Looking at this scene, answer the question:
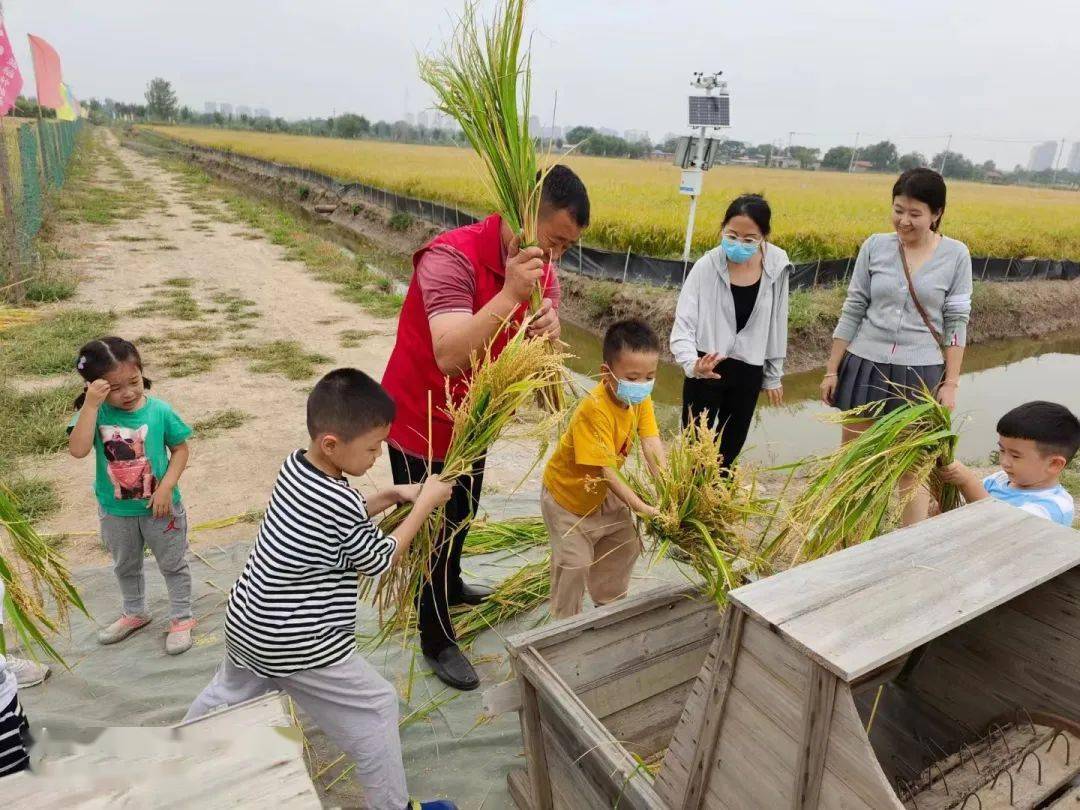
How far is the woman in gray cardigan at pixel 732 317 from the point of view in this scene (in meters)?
3.00

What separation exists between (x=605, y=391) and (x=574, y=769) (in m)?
1.12

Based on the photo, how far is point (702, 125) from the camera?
671 cm

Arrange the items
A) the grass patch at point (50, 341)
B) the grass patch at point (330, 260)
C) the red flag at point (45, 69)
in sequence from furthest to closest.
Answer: the red flag at point (45, 69)
the grass patch at point (330, 260)
the grass patch at point (50, 341)

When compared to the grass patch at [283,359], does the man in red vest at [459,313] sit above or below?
above

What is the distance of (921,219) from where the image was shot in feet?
8.91

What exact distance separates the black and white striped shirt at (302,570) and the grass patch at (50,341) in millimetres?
4897

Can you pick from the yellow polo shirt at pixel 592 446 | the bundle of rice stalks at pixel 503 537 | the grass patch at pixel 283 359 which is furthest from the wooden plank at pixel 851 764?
the grass patch at pixel 283 359

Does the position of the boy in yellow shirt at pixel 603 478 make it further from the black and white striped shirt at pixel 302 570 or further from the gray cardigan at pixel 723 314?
the gray cardigan at pixel 723 314

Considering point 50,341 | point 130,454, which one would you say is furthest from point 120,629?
point 50,341

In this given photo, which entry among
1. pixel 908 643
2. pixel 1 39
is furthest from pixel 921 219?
pixel 1 39

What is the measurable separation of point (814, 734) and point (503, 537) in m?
2.38

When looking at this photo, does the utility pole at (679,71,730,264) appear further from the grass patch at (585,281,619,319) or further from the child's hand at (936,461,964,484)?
the child's hand at (936,461,964,484)

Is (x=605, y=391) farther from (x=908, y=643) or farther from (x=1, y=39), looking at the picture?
(x=1, y=39)

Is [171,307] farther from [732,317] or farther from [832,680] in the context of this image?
[832,680]
